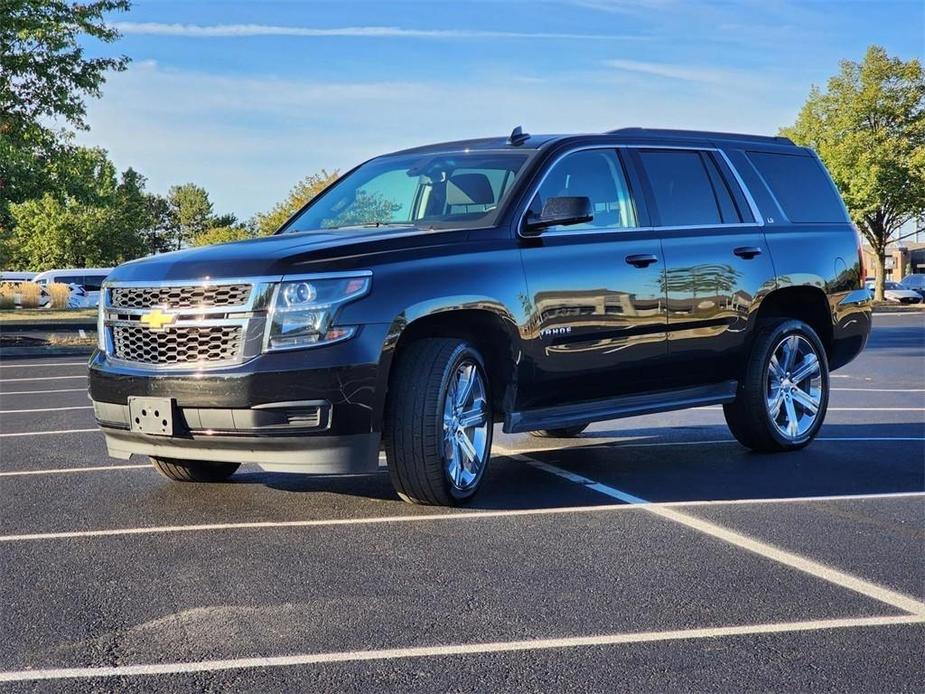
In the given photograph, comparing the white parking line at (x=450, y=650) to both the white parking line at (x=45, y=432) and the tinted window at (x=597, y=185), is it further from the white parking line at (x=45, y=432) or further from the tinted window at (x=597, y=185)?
the white parking line at (x=45, y=432)

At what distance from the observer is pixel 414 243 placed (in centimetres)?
596

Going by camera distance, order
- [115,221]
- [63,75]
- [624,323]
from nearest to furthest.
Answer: [624,323], [63,75], [115,221]

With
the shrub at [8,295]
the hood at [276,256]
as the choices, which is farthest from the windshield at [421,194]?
the shrub at [8,295]

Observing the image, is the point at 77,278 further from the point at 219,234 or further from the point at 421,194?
the point at 421,194

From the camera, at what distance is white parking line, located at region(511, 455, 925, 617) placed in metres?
4.40

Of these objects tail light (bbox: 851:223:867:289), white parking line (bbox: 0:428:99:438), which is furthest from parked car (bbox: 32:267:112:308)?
tail light (bbox: 851:223:867:289)

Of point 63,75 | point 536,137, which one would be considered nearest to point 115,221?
point 63,75

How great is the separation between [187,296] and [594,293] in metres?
2.33

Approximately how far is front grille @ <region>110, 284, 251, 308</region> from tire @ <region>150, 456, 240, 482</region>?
1.21 m

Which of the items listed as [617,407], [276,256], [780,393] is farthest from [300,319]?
[780,393]

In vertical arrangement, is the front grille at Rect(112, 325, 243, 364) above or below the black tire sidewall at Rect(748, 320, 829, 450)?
above

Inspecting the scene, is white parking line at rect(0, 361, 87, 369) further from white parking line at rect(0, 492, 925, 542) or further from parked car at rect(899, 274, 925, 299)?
parked car at rect(899, 274, 925, 299)

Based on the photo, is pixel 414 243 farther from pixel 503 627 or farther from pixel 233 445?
pixel 503 627

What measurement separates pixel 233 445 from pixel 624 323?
8.15ft
